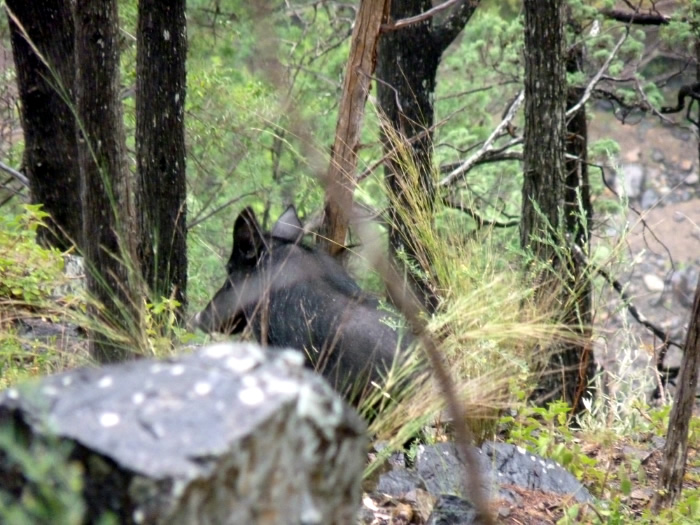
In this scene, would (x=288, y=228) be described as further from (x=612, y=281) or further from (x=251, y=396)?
(x=251, y=396)

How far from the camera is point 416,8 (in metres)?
7.62

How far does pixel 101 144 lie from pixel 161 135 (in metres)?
1.96

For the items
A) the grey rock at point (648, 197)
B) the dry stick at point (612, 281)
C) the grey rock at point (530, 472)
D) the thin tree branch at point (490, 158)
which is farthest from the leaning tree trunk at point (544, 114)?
the grey rock at point (648, 197)

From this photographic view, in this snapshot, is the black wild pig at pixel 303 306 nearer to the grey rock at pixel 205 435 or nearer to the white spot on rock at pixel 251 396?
the grey rock at pixel 205 435

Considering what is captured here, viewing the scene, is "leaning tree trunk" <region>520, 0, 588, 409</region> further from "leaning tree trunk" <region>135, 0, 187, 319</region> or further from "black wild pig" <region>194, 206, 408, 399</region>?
"leaning tree trunk" <region>135, 0, 187, 319</region>

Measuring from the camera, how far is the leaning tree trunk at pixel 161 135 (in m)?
5.71

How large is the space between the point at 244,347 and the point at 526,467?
2528 mm

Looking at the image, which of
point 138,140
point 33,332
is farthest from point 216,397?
point 138,140

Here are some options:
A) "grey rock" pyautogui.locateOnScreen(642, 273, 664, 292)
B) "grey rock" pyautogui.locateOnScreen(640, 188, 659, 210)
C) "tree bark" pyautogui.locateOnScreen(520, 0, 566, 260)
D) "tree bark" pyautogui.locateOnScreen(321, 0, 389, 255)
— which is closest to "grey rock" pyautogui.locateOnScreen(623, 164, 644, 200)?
"grey rock" pyautogui.locateOnScreen(640, 188, 659, 210)

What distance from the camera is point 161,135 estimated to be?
19.1 feet

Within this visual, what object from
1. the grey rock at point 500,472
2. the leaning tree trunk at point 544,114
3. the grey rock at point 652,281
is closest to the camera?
the grey rock at point 500,472

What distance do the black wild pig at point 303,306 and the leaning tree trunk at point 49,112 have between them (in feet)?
5.93

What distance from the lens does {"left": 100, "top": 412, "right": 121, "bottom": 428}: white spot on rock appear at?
1.53 m

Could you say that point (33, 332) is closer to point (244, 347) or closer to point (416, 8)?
point (244, 347)
